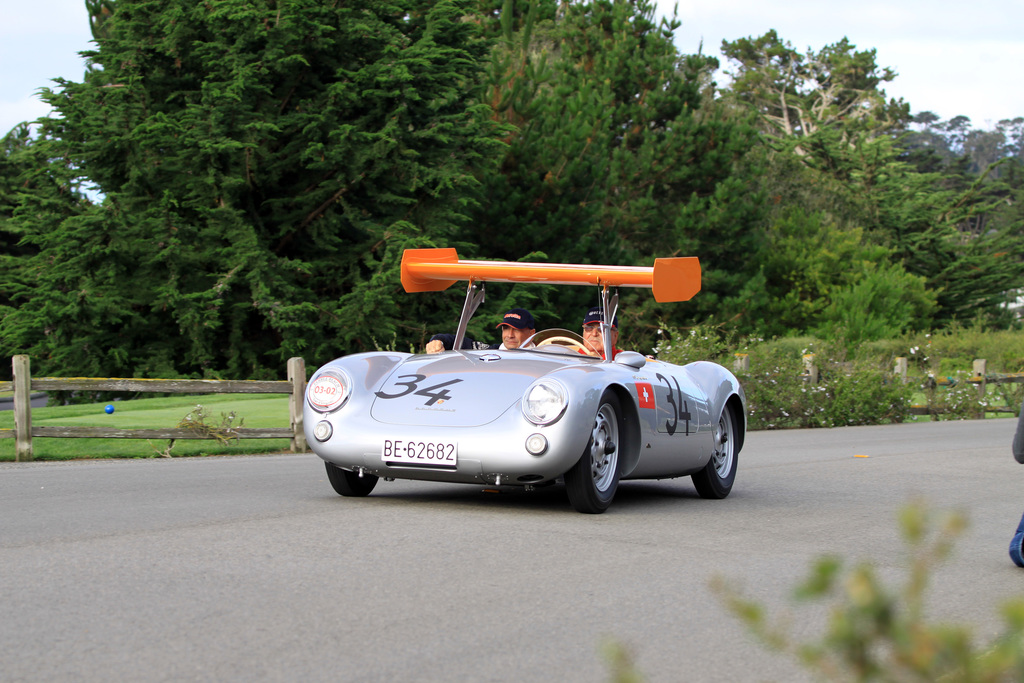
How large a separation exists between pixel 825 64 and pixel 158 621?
91.7 m

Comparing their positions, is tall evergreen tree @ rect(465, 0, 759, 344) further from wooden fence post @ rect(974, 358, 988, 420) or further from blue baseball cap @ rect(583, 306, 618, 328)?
blue baseball cap @ rect(583, 306, 618, 328)

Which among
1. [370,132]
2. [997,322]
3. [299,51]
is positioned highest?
[299,51]

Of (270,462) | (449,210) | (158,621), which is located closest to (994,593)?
(158,621)

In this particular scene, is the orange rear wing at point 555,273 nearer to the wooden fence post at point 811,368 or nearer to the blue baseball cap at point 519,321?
the blue baseball cap at point 519,321

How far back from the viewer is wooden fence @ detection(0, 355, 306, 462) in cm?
1296

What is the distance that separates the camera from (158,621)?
4.64 m

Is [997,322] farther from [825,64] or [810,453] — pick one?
[810,453]

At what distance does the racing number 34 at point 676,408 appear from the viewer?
8867mm

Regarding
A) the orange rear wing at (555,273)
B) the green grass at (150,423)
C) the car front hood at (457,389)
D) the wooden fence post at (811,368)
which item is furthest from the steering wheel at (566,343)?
the wooden fence post at (811,368)

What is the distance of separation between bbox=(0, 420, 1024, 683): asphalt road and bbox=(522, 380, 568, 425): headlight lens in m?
0.66

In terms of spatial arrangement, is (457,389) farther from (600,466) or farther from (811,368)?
(811,368)

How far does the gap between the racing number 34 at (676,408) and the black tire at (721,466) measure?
0.62 metres

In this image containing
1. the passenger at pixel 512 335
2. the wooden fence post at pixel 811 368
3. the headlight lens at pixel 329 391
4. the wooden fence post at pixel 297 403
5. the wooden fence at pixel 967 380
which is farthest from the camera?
the wooden fence at pixel 967 380

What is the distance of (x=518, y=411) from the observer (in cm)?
768
